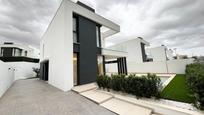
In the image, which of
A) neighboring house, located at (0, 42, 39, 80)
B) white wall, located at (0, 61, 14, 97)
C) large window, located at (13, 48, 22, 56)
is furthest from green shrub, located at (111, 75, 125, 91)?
large window, located at (13, 48, 22, 56)

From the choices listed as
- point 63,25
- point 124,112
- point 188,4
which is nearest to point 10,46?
point 63,25

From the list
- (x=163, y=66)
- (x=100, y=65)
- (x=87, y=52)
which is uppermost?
(x=87, y=52)

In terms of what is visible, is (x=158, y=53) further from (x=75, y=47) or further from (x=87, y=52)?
(x=75, y=47)

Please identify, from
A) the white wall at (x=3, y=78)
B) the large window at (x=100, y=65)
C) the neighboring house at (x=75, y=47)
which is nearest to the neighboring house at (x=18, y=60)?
the white wall at (x=3, y=78)

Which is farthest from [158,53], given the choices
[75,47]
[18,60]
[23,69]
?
[18,60]

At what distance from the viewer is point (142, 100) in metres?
3.93

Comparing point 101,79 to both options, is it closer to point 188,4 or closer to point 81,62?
point 81,62

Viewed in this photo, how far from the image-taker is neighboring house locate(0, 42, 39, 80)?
646 inches

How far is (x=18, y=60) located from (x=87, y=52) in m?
15.8

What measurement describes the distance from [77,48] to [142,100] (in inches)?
Result: 227

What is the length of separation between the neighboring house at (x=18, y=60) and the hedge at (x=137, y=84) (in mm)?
16657

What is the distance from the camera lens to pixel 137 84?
4.24 meters

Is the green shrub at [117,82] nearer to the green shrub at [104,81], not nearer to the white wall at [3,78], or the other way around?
the green shrub at [104,81]

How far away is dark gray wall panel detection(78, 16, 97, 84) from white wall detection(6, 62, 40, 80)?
15242 millimetres
